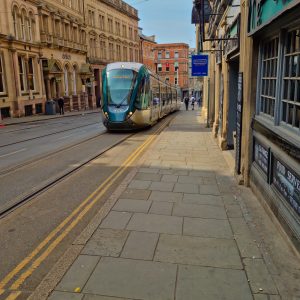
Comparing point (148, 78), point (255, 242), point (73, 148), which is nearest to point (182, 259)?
point (255, 242)

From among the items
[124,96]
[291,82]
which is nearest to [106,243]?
[291,82]

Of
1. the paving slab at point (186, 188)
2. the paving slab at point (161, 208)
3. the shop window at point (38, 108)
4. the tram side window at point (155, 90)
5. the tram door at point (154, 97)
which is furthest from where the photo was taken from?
the shop window at point (38, 108)

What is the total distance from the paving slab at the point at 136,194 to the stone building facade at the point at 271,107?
203 cm

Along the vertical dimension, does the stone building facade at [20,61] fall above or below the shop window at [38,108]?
above

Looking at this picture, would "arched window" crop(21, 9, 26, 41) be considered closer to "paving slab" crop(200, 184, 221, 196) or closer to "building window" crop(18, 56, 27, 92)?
"building window" crop(18, 56, 27, 92)

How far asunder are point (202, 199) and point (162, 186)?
3.60 feet

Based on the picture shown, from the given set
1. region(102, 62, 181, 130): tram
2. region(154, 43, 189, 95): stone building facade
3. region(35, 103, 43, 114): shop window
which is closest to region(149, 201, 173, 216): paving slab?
region(102, 62, 181, 130): tram

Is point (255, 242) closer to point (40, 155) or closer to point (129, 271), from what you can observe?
point (129, 271)

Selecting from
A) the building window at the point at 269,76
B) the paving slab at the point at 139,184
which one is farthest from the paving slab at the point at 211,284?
the paving slab at the point at 139,184

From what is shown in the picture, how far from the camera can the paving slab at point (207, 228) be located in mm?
4711

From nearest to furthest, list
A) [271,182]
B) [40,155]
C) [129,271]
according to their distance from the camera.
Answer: [129,271], [271,182], [40,155]

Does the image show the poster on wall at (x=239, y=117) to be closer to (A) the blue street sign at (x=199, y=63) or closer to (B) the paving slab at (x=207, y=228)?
(B) the paving slab at (x=207, y=228)

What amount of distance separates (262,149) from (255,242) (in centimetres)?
198

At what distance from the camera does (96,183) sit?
757cm
